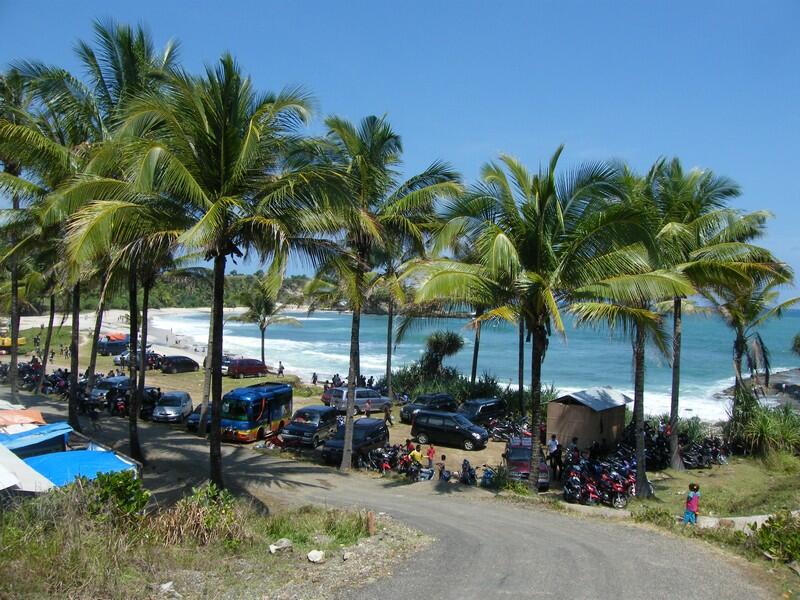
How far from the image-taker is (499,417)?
27.6m

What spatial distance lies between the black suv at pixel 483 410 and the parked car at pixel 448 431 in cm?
353

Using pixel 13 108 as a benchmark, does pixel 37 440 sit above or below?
below

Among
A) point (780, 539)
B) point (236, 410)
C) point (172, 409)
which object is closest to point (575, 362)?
point (172, 409)

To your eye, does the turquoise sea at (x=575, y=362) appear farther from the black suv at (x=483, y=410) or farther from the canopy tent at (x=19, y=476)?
the canopy tent at (x=19, y=476)

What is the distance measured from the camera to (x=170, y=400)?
983 inches

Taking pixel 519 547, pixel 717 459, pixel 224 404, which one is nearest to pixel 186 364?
pixel 224 404

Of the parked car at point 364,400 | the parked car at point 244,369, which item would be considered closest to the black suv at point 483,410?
the parked car at point 364,400

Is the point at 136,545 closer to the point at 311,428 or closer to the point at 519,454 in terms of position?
the point at 519,454

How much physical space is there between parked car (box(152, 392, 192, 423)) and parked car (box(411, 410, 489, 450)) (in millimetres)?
9325

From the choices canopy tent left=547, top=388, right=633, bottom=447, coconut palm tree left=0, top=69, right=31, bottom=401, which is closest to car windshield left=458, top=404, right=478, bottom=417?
canopy tent left=547, top=388, right=633, bottom=447

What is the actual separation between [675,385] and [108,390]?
23059 mm

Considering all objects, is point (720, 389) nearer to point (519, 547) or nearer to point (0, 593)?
point (519, 547)

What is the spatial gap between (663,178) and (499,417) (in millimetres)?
13829

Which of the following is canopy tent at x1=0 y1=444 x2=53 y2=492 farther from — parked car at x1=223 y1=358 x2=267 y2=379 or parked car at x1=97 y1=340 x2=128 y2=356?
parked car at x1=97 y1=340 x2=128 y2=356
